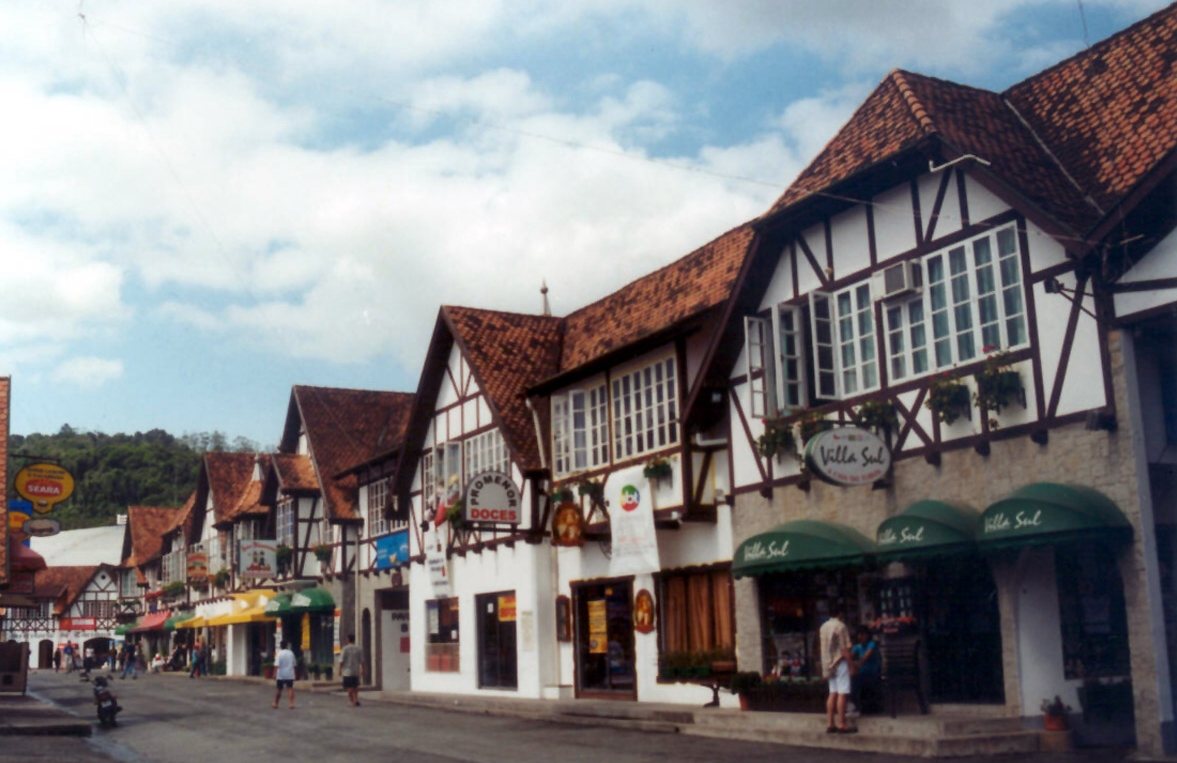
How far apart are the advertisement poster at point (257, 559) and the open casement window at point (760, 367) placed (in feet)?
92.2

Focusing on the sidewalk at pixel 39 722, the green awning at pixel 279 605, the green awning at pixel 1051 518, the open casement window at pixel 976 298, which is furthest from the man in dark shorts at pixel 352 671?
the green awning at pixel 1051 518

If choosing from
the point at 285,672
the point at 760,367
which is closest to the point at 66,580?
the point at 285,672

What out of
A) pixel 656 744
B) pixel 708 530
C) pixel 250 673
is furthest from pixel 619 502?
pixel 250 673

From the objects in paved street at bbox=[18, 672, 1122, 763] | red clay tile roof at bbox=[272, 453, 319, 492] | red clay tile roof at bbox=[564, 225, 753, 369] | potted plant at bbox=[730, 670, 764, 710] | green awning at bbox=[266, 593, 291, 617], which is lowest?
paved street at bbox=[18, 672, 1122, 763]

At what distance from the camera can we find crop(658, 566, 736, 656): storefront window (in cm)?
2195

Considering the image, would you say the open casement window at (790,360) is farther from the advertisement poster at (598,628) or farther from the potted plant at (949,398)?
the advertisement poster at (598,628)

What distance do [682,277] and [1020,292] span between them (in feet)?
35.9

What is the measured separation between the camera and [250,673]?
171ft

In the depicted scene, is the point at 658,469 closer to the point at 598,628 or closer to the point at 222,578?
the point at 598,628

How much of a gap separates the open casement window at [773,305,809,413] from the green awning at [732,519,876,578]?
6.04 ft

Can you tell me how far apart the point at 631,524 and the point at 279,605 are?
22.7 m

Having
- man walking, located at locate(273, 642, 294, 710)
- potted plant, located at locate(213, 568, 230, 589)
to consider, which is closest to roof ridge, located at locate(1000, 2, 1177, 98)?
man walking, located at locate(273, 642, 294, 710)

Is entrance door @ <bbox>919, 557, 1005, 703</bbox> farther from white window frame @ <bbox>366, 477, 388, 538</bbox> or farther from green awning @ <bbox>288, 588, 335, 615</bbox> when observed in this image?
green awning @ <bbox>288, 588, 335, 615</bbox>

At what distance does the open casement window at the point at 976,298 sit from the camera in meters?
16.3
